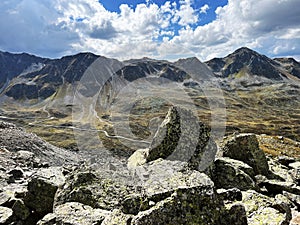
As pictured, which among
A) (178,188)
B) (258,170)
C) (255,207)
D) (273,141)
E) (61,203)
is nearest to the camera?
(178,188)

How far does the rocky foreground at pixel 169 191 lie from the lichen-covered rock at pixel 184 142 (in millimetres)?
59

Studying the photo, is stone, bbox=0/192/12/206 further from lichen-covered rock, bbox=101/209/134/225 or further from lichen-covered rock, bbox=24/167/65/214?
lichen-covered rock, bbox=101/209/134/225

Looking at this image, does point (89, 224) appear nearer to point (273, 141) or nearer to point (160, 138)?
point (160, 138)

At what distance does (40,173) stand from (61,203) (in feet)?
12.6

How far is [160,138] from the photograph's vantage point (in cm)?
1711

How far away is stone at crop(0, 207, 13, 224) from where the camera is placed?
12.9 m

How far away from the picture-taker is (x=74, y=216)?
35.7ft

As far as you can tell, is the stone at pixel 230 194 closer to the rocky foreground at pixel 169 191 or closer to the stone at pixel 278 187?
the rocky foreground at pixel 169 191

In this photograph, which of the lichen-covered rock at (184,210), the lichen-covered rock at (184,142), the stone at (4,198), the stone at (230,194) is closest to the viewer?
the lichen-covered rock at (184,210)

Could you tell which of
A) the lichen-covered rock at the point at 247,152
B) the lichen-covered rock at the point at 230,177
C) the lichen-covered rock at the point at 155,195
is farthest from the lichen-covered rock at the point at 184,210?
the lichen-covered rock at the point at 247,152

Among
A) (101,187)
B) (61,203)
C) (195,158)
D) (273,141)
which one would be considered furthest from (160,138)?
(273,141)

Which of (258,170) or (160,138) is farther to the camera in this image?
(258,170)

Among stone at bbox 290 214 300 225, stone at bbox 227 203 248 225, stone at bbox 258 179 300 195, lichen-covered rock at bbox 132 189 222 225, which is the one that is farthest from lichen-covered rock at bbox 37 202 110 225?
stone at bbox 258 179 300 195

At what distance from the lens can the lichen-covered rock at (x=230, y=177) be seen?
16.0 metres
